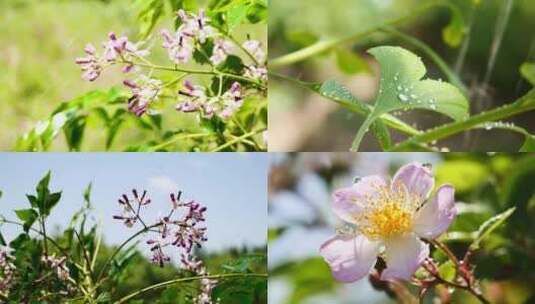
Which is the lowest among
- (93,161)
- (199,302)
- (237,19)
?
(199,302)

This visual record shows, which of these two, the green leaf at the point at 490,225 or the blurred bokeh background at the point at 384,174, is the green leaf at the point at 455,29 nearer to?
the blurred bokeh background at the point at 384,174

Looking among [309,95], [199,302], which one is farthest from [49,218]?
[309,95]

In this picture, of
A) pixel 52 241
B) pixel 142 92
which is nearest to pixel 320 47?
pixel 142 92

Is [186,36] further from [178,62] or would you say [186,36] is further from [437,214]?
[437,214]

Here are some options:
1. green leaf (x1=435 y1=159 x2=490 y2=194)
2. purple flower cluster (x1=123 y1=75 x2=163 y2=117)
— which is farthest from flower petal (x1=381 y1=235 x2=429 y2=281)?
purple flower cluster (x1=123 y1=75 x2=163 y2=117)

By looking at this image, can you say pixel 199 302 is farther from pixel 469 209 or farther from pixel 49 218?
pixel 469 209

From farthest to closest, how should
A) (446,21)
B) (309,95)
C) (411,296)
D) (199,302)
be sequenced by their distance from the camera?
(309,95), (446,21), (199,302), (411,296)

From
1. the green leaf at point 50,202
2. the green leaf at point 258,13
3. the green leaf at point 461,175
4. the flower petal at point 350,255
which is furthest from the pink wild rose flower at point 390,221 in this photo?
the green leaf at point 50,202
